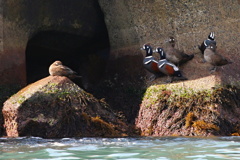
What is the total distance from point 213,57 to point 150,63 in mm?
1607

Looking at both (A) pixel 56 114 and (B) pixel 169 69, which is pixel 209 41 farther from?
(A) pixel 56 114

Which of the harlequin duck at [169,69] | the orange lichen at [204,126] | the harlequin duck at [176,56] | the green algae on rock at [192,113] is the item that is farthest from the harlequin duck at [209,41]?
the orange lichen at [204,126]

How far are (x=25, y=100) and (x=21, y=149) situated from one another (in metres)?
2.48

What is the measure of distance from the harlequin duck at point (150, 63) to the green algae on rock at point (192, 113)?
2.90 ft

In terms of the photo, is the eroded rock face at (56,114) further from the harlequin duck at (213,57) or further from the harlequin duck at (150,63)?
the harlequin duck at (213,57)

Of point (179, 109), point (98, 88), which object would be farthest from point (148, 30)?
point (179, 109)

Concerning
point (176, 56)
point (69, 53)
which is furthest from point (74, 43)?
point (176, 56)

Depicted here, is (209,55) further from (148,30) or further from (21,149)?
(21,149)

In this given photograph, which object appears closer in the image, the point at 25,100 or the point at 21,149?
the point at 21,149

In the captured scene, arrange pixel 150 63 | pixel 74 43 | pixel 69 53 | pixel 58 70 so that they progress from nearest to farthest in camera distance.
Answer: pixel 58 70, pixel 150 63, pixel 74 43, pixel 69 53

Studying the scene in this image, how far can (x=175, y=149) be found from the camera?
8547 mm

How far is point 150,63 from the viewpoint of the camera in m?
13.4

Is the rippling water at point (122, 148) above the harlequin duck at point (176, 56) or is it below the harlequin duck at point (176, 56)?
below

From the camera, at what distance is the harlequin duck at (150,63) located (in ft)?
43.8
